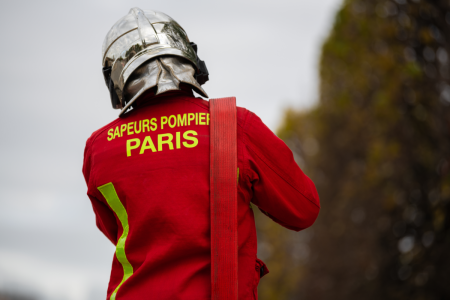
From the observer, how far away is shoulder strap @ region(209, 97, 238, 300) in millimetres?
2365

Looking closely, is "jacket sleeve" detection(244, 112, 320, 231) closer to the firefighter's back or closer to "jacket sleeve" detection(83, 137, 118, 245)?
the firefighter's back

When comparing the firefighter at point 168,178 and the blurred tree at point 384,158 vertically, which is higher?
the blurred tree at point 384,158

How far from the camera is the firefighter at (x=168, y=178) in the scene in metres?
2.44

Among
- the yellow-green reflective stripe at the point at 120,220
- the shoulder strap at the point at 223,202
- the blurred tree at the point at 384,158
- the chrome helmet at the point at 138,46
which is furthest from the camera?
the blurred tree at the point at 384,158

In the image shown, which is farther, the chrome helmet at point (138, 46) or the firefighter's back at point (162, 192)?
the chrome helmet at point (138, 46)

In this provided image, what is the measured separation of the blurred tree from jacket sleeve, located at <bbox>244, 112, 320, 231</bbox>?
8834 millimetres

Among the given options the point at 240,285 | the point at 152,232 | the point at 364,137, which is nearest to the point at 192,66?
the point at 152,232

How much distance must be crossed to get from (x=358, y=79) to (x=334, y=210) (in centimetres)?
650

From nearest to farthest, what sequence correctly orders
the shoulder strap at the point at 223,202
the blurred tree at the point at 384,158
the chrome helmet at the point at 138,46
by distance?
the shoulder strap at the point at 223,202 → the chrome helmet at the point at 138,46 → the blurred tree at the point at 384,158

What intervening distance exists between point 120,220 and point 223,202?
0.55 meters

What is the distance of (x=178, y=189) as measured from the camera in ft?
8.15

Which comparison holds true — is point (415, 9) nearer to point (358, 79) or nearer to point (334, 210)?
point (358, 79)

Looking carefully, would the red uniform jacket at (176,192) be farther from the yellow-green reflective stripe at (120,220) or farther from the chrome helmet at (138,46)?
the chrome helmet at (138,46)


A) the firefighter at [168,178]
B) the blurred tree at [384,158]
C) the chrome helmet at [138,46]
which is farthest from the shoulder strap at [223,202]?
the blurred tree at [384,158]
